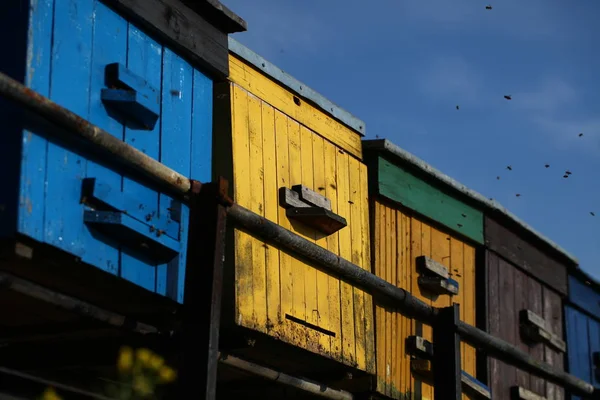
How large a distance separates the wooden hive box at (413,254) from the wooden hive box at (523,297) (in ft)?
1.13

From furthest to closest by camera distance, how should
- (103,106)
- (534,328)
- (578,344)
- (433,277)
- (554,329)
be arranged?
(578,344) → (554,329) → (534,328) → (433,277) → (103,106)

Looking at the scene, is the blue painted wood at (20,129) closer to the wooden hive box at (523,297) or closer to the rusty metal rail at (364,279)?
the rusty metal rail at (364,279)

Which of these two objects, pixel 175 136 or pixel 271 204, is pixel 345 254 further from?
pixel 175 136

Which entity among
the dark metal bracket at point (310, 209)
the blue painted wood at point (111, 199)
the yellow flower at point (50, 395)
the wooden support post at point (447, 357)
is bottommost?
the yellow flower at point (50, 395)

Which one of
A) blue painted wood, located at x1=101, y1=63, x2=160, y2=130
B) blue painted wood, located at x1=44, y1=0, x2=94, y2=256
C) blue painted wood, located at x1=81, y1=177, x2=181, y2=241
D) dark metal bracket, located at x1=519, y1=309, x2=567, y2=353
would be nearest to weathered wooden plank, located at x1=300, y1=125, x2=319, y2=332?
blue painted wood, located at x1=81, y1=177, x2=181, y2=241

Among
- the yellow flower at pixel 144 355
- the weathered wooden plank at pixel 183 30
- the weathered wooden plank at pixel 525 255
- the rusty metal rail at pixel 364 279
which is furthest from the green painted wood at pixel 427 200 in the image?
the yellow flower at pixel 144 355

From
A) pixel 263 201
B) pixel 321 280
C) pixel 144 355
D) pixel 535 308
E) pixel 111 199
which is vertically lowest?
pixel 144 355

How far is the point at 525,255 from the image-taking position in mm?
11664

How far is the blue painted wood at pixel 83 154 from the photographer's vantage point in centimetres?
591

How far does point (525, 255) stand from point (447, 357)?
354cm

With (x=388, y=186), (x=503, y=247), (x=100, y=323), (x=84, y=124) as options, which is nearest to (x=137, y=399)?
(x=100, y=323)

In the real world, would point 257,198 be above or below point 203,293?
above

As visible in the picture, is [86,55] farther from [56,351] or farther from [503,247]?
[503,247]

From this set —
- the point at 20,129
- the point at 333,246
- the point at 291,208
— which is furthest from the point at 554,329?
the point at 20,129
